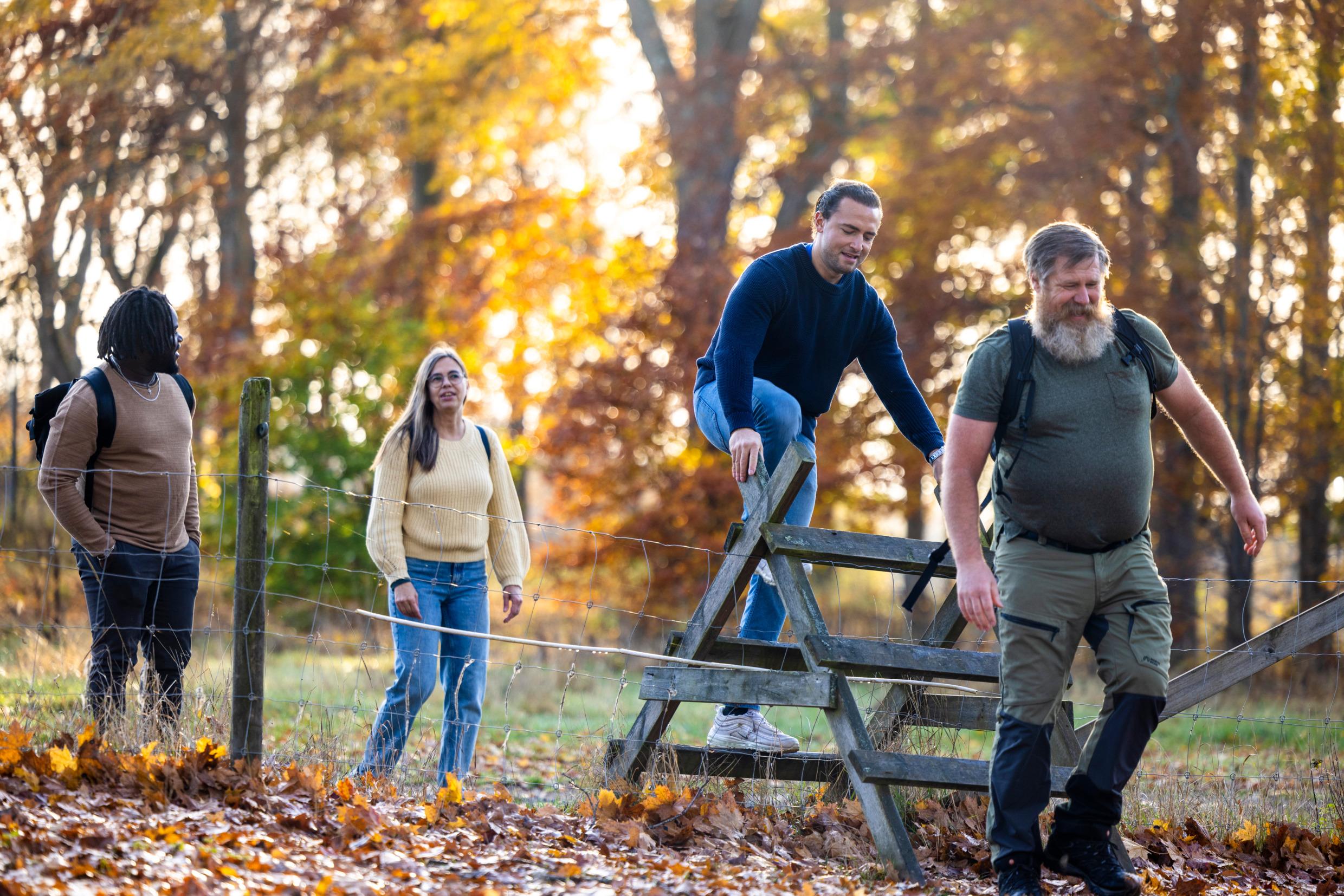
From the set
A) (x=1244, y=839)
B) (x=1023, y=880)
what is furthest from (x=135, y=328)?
(x=1244, y=839)

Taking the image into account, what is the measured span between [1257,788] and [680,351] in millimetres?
9568

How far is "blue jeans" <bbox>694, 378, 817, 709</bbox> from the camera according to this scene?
545cm

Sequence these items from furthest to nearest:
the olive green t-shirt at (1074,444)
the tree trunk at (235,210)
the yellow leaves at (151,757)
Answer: the tree trunk at (235,210), the yellow leaves at (151,757), the olive green t-shirt at (1074,444)

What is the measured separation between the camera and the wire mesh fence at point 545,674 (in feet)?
18.6

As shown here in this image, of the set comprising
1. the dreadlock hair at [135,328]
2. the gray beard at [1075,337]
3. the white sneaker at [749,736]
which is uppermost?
the dreadlock hair at [135,328]

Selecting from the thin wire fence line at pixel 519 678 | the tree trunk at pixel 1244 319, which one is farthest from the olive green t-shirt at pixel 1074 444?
the tree trunk at pixel 1244 319

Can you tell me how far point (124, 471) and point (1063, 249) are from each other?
3729mm

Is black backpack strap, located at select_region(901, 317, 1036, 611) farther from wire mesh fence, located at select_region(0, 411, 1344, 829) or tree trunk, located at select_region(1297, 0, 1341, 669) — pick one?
tree trunk, located at select_region(1297, 0, 1341, 669)

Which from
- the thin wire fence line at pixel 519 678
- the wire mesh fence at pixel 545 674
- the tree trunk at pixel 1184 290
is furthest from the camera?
the tree trunk at pixel 1184 290

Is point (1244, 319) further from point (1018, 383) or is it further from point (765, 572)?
point (1018, 383)

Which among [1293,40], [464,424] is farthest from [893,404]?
[1293,40]

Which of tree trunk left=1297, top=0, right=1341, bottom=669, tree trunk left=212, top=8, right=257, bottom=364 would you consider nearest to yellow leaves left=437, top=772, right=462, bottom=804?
tree trunk left=1297, top=0, right=1341, bottom=669

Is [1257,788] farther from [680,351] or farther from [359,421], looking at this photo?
[359,421]

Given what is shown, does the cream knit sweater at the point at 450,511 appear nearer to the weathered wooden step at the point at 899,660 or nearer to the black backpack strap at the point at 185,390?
the black backpack strap at the point at 185,390
